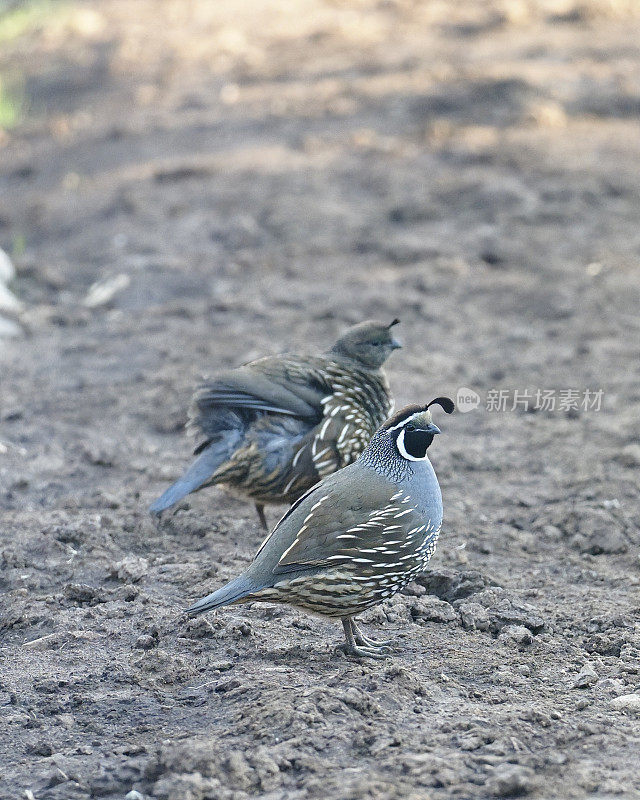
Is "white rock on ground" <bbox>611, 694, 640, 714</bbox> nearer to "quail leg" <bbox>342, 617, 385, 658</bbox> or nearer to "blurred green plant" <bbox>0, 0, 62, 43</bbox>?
"quail leg" <bbox>342, 617, 385, 658</bbox>

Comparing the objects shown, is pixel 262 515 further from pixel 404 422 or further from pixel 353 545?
pixel 353 545

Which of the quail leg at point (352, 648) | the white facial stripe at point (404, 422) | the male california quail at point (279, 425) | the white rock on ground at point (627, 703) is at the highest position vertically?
the white facial stripe at point (404, 422)

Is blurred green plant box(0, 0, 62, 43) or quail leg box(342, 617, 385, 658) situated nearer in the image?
quail leg box(342, 617, 385, 658)

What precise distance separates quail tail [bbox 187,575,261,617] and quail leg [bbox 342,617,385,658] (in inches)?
17.4

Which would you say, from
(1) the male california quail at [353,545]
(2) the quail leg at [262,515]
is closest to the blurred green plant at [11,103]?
(2) the quail leg at [262,515]

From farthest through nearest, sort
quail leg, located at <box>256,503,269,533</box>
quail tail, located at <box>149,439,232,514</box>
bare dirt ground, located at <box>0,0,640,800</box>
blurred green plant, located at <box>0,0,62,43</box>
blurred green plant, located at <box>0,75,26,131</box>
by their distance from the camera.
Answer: blurred green plant, located at <box>0,0,62,43</box> → blurred green plant, located at <box>0,75,26,131</box> → quail leg, located at <box>256,503,269,533</box> → quail tail, located at <box>149,439,232,514</box> → bare dirt ground, located at <box>0,0,640,800</box>

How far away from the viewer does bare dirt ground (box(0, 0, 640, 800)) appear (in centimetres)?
390

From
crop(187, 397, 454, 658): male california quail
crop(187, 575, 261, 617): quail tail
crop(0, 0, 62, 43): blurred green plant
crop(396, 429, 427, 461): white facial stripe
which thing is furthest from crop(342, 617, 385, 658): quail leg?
crop(0, 0, 62, 43): blurred green plant

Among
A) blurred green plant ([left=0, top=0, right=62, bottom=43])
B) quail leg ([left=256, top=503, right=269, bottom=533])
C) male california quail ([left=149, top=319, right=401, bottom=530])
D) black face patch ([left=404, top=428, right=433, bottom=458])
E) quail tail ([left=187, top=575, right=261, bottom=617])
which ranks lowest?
quail leg ([left=256, top=503, right=269, bottom=533])

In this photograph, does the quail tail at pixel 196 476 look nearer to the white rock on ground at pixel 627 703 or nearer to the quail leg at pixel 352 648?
the quail leg at pixel 352 648

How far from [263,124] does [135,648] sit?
343 inches

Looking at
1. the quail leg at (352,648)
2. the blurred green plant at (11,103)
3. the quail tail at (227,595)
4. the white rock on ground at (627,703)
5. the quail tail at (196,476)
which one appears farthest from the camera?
the blurred green plant at (11,103)

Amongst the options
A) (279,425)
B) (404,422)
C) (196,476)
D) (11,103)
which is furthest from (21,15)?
(404,422)

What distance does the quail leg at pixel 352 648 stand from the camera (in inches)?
176
